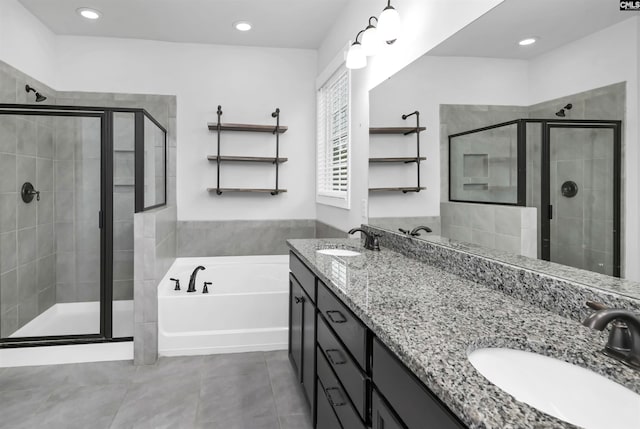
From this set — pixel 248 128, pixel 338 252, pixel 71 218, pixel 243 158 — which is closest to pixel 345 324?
pixel 338 252

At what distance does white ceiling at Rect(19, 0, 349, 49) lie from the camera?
3.27 meters

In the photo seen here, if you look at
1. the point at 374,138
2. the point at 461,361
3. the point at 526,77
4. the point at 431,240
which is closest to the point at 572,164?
the point at 526,77

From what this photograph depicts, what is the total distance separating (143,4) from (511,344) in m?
3.52

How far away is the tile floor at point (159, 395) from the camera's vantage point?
7.23 ft

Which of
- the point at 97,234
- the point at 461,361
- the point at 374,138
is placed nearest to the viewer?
the point at 461,361

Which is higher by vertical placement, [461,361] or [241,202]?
[241,202]

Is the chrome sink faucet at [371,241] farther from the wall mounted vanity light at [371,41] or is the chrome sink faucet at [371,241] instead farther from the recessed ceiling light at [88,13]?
the recessed ceiling light at [88,13]

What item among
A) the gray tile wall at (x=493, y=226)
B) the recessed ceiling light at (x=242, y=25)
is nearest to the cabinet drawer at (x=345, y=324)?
the gray tile wall at (x=493, y=226)

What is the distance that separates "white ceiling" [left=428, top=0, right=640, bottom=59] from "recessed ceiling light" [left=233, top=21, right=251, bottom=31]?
7.91ft

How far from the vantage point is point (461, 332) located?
100 cm

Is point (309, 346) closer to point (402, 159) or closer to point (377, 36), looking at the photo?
point (402, 159)

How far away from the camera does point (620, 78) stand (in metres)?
1.01

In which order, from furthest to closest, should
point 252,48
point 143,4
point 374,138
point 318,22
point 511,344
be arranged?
point 252,48, point 318,22, point 143,4, point 374,138, point 511,344

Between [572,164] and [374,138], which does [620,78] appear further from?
[374,138]
